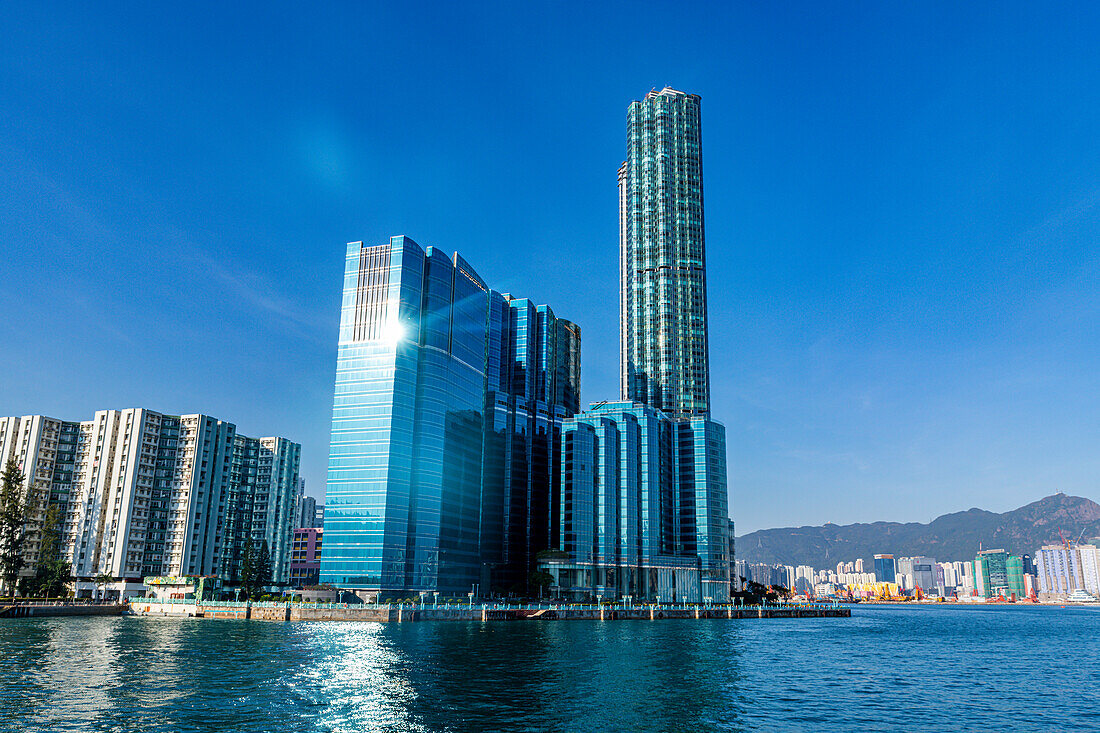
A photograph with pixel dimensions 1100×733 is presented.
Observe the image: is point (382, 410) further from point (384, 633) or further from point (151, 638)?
point (151, 638)

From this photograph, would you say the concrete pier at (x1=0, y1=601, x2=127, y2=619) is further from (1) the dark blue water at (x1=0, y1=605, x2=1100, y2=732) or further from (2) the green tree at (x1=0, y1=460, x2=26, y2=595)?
(1) the dark blue water at (x1=0, y1=605, x2=1100, y2=732)

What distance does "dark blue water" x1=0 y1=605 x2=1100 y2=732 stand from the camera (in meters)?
59.2

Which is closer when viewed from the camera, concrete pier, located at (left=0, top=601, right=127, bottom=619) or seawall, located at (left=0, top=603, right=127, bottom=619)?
seawall, located at (left=0, top=603, right=127, bottom=619)

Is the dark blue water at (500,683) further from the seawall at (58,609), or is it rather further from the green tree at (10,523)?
the green tree at (10,523)

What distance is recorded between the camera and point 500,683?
3012 inches

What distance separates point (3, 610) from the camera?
501ft

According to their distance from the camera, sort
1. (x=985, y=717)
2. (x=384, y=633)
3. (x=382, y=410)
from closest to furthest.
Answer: (x=985, y=717), (x=384, y=633), (x=382, y=410)

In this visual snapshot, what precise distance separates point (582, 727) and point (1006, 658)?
9970 cm

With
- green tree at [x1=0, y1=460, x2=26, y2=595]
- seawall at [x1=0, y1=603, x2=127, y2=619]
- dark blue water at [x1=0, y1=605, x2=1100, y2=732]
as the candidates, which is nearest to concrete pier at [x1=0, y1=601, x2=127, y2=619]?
seawall at [x1=0, y1=603, x2=127, y2=619]

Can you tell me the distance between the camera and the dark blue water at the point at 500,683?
5925cm

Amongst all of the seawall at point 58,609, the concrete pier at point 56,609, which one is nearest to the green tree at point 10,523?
the concrete pier at point 56,609

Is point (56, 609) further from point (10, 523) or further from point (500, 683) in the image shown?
point (500, 683)

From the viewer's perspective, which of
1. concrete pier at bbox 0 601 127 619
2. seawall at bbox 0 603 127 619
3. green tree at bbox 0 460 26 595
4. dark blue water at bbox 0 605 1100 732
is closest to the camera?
dark blue water at bbox 0 605 1100 732

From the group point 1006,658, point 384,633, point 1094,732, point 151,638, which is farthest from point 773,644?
point 151,638
